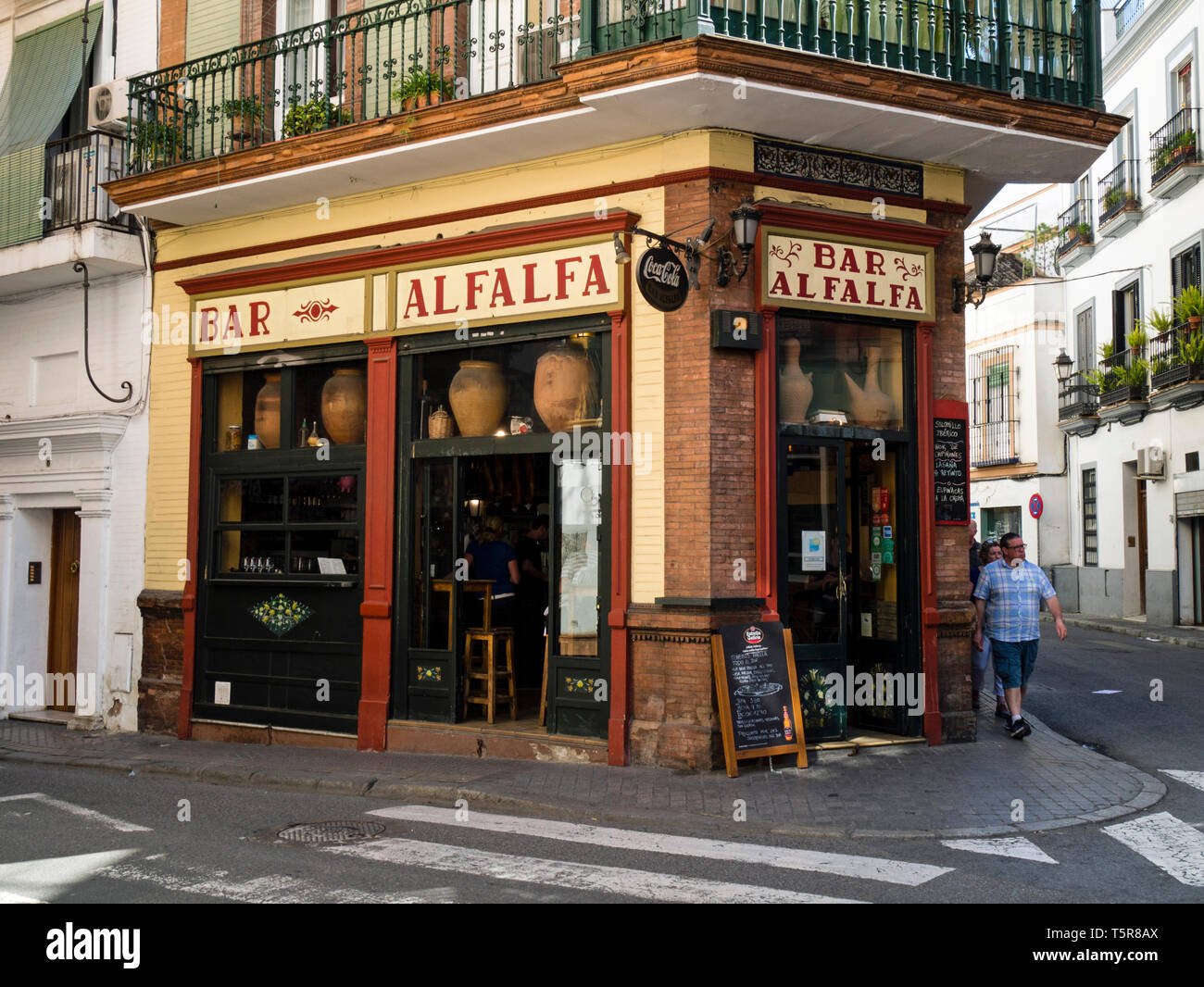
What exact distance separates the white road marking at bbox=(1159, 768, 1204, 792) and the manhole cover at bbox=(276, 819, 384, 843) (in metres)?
6.10

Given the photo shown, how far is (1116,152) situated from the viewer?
85.1ft

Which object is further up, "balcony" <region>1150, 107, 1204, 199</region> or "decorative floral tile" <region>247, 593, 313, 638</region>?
"balcony" <region>1150, 107, 1204, 199</region>

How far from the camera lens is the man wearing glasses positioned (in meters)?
10.3

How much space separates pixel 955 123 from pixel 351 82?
5813mm

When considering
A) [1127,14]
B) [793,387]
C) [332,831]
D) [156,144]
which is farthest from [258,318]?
[1127,14]

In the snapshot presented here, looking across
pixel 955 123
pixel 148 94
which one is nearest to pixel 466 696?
pixel 955 123

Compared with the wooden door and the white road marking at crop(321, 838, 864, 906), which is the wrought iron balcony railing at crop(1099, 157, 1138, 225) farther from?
the white road marking at crop(321, 838, 864, 906)

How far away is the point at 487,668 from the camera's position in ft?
34.2

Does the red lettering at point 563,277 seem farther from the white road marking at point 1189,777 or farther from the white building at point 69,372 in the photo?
the white road marking at point 1189,777

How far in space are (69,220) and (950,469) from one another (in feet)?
33.7

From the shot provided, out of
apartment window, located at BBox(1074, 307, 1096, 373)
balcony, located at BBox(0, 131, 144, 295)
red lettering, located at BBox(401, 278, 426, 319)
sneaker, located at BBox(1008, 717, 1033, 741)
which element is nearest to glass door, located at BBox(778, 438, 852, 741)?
sneaker, located at BBox(1008, 717, 1033, 741)

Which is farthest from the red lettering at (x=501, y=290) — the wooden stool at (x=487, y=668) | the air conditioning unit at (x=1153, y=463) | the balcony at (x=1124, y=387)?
the balcony at (x=1124, y=387)

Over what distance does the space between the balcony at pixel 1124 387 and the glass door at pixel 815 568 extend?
1618 cm

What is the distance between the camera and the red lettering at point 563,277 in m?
9.74
